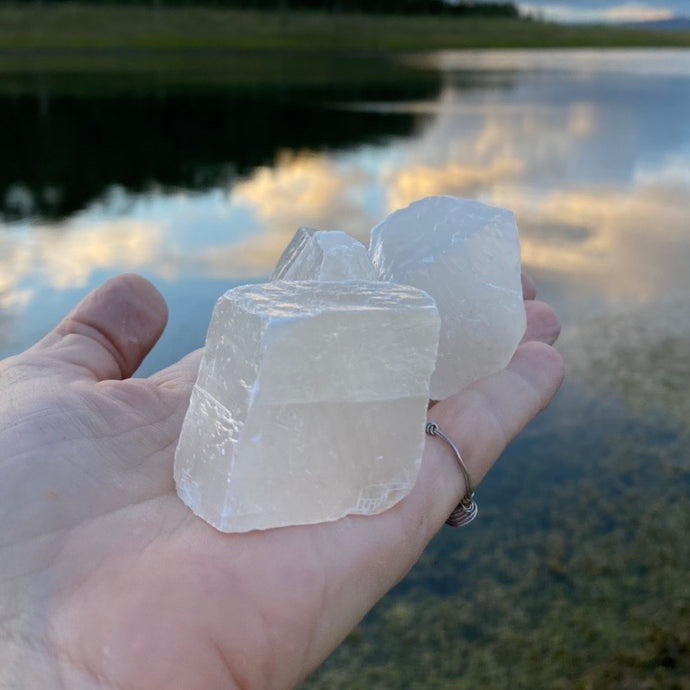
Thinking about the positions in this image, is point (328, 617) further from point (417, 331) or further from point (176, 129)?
point (176, 129)

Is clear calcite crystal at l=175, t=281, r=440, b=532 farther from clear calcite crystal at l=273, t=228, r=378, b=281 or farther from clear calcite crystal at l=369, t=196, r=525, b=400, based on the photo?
clear calcite crystal at l=369, t=196, r=525, b=400

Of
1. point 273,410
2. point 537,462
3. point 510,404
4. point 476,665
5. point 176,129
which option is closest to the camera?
point 273,410

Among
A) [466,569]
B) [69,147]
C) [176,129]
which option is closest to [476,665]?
[466,569]

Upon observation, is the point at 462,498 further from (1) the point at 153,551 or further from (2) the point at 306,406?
(1) the point at 153,551

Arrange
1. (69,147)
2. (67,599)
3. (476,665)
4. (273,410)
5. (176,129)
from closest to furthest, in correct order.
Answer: (67,599) → (273,410) → (476,665) → (69,147) → (176,129)

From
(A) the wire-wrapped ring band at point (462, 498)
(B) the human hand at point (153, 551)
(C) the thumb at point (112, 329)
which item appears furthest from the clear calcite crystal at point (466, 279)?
(C) the thumb at point (112, 329)

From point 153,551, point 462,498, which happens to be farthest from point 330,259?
point 153,551
